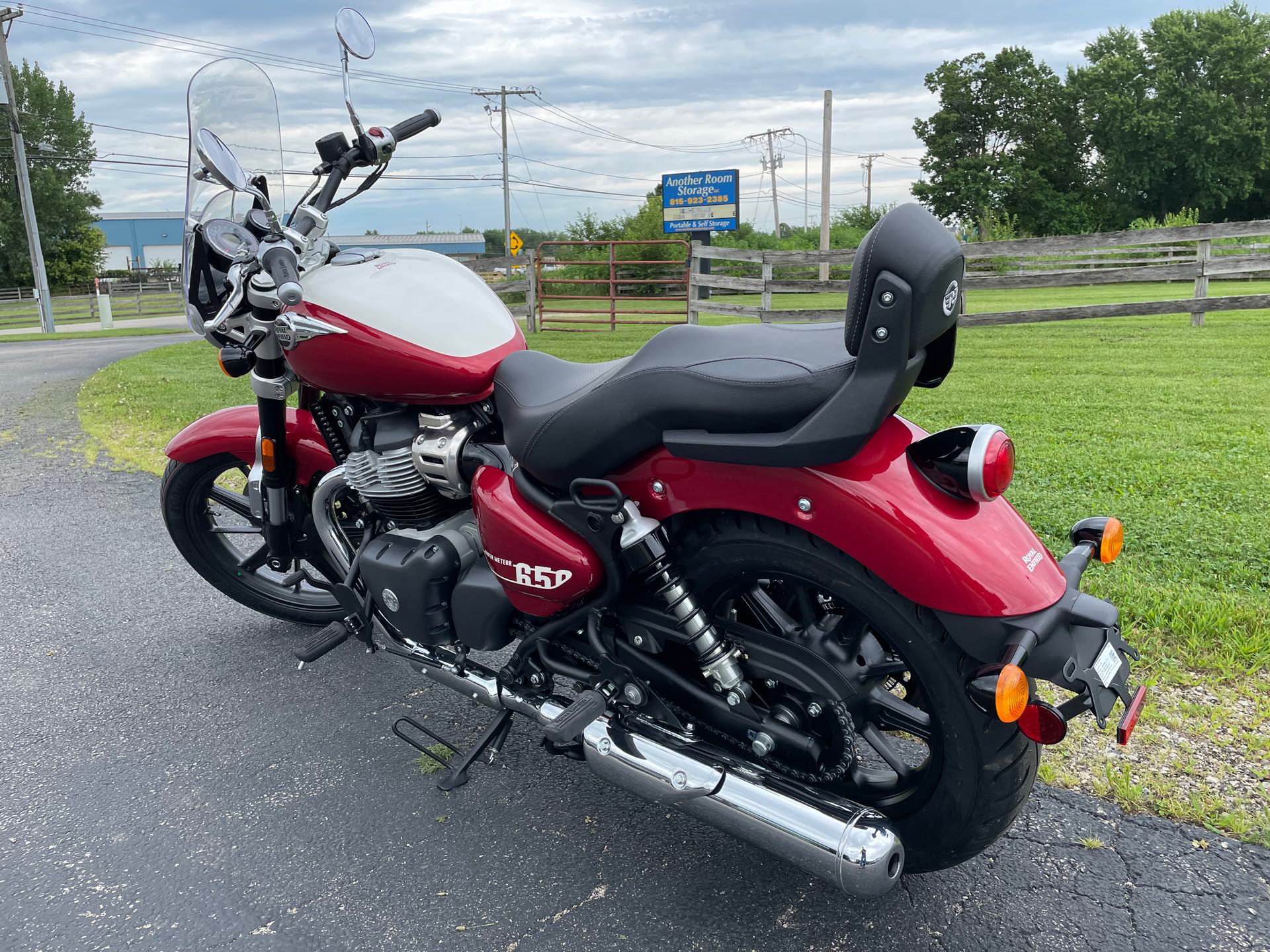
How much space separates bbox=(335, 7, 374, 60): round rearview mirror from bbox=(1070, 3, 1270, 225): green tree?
51927 millimetres

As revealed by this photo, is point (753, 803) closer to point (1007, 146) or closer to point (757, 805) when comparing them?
point (757, 805)

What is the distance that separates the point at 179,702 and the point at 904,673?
2474 millimetres

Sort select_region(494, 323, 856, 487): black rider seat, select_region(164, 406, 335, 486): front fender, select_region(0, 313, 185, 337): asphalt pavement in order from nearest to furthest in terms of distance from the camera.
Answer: select_region(494, 323, 856, 487): black rider seat → select_region(164, 406, 335, 486): front fender → select_region(0, 313, 185, 337): asphalt pavement

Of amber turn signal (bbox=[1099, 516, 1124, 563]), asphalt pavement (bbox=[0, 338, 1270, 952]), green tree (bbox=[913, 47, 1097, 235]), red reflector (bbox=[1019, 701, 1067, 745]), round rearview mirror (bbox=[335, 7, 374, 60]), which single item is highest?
green tree (bbox=[913, 47, 1097, 235])

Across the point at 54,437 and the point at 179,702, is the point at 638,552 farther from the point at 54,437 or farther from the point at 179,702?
the point at 54,437

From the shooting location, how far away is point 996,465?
1.71m

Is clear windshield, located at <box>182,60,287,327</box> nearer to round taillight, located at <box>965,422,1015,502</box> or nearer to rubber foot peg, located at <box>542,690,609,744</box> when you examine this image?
rubber foot peg, located at <box>542,690,609,744</box>

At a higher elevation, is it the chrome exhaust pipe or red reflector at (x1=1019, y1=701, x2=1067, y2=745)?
red reflector at (x1=1019, y1=701, x2=1067, y2=745)

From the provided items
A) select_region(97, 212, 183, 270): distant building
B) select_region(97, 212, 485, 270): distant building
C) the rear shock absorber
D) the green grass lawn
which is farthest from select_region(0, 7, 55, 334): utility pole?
select_region(97, 212, 183, 270): distant building

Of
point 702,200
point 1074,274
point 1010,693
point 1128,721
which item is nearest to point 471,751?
point 1010,693

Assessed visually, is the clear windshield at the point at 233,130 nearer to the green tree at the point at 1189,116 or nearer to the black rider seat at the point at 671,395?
the black rider seat at the point at 671,395

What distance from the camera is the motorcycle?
173 centimetres

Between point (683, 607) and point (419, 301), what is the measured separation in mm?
1143

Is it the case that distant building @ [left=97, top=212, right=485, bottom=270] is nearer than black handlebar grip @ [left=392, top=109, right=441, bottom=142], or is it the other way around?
black handlebar grip @ [left=392, top=109, right=441, bottom=142]
